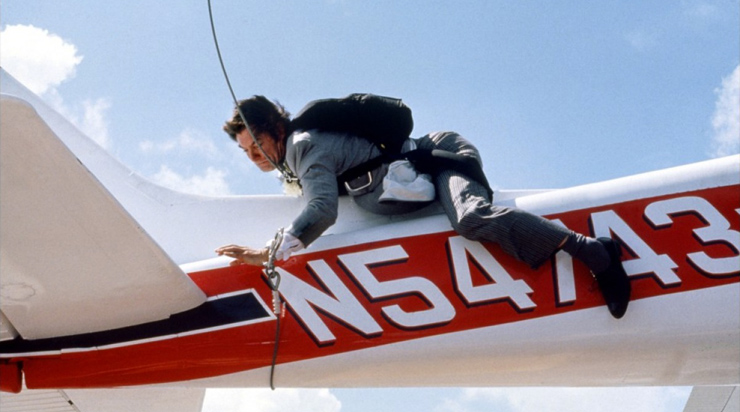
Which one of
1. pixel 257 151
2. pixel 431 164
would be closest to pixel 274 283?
pixel 257 151

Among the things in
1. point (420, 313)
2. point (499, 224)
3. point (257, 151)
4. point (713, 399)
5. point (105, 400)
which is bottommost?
point (713, 399)

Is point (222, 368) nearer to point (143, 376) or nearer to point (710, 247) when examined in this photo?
point (143, 376)

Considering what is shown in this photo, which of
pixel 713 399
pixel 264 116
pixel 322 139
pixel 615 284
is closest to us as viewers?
pixel 615 284

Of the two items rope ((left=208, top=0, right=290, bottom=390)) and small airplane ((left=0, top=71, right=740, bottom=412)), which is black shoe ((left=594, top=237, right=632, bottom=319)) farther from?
rope ((left=208, top=0, right=290, bottom=390))

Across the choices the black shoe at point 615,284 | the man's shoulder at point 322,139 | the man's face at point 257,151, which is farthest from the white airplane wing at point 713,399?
the man's face at point 257,151

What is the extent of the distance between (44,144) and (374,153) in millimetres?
1694

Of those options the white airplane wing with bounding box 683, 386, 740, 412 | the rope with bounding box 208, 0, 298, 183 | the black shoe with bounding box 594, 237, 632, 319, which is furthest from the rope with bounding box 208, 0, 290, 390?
the white airplane wing with bounding box 683, 386, 740, 412

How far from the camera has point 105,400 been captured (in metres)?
3.87

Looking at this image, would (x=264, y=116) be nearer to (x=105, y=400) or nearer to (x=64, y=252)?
(x=64, y=252)

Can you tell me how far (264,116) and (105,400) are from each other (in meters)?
1.73

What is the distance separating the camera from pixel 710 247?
3.31 metres

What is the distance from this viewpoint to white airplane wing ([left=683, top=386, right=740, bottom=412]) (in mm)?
4801

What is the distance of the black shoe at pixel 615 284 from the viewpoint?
125 inches

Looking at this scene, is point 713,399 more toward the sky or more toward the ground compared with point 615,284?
more toward the ground
